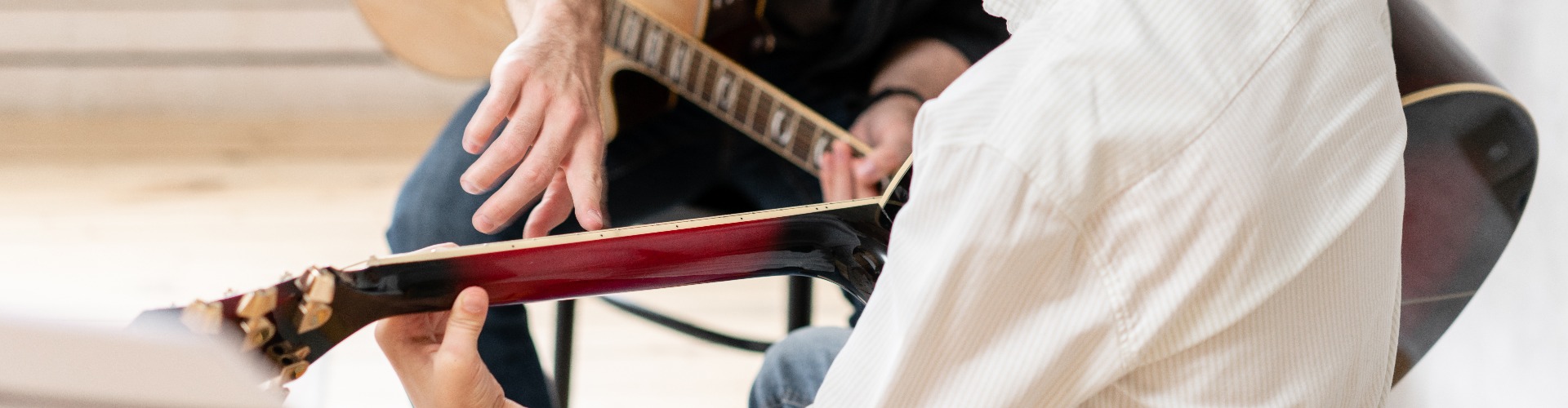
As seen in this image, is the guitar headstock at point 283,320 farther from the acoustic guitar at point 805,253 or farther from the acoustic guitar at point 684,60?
the acoustic guitar at point 684,60

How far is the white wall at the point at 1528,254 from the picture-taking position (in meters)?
0.95

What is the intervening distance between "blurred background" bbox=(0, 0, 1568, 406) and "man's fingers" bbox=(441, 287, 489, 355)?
2.94ft

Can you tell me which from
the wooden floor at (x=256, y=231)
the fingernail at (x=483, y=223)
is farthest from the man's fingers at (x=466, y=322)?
the wooden floor at (x=256, y=231)

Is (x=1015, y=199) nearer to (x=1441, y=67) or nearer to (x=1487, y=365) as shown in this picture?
(x=1441, y=67)

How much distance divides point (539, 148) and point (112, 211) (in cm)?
204

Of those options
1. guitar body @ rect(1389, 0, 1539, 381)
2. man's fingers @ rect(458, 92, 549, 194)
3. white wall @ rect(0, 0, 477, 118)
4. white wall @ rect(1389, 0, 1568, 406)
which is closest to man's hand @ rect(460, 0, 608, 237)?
man's fingers @ rect(458, 92, 549, 194)

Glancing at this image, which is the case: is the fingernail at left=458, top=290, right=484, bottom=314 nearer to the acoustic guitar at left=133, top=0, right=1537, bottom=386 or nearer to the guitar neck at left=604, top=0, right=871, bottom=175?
the acoustic guitar at left=133, top=0, right=1537, bottom=386

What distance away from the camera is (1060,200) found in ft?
1.44

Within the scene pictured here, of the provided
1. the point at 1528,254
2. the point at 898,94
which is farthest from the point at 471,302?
the point at 1528,254

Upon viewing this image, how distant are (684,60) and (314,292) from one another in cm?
61

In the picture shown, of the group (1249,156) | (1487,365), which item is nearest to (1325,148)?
(1249,156)

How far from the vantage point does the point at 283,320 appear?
0.57 m

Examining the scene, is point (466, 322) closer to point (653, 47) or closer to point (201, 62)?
point (653, 47)

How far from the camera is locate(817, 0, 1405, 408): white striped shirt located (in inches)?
17.5
